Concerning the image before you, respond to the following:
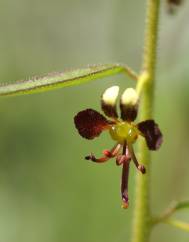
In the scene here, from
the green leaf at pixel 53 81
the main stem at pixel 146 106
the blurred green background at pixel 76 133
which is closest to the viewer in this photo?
the green leaf at pixel 53 81

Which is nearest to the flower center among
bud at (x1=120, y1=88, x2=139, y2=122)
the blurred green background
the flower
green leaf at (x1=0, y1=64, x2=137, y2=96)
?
the flower

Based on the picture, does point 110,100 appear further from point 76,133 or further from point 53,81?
point 76,133

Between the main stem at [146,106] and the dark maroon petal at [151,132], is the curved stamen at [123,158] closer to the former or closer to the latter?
the dark maroon petal at [151,132]

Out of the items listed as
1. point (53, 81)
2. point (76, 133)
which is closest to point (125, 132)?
point (53, 81)

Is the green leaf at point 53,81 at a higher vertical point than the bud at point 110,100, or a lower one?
higher

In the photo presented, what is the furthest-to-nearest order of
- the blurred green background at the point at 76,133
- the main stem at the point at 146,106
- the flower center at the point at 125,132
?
the blurred green background at the point at 76,133, the main stem at the point at 146,106, the flower center at the point at 125,132

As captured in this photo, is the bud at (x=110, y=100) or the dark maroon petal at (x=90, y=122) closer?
the bud at (x=110, y=100)

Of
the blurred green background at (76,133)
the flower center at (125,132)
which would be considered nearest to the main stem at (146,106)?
the flower center at (125,132)
